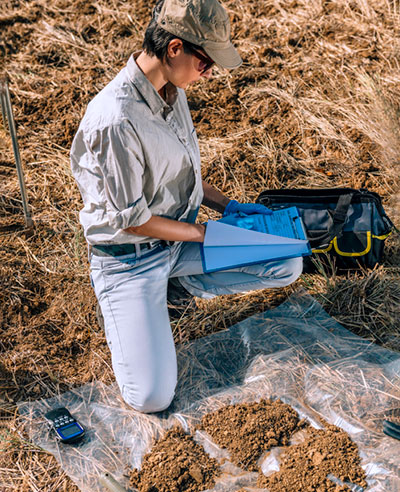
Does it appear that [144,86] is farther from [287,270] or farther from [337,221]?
[337,221]

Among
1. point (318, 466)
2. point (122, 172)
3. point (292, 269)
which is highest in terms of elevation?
point (122, 172)

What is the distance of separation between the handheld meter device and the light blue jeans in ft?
0.80

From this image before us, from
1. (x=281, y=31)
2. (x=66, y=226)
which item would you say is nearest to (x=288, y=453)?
(x=66, y=226)

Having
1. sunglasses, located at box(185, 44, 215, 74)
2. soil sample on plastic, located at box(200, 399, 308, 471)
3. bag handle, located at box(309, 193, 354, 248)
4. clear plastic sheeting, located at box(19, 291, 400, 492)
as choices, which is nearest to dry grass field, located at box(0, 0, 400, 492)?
clear plastic sheeting, located at box(19, 291, 400, 492)

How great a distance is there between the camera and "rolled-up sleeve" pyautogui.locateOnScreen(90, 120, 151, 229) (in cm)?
228

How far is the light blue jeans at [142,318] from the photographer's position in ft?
8.31

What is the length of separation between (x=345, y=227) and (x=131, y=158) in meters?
1.34

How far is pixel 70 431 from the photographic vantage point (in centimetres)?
244

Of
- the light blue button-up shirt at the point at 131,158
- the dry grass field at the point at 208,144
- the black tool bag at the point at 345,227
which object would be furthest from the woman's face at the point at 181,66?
the dry grass field at the point at 208,144

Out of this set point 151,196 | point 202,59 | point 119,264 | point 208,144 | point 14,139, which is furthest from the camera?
point 208,144

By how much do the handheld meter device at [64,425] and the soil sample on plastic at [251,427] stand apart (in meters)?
0.51

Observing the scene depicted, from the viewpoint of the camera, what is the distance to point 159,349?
8.48 feet

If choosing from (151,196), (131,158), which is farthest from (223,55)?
(151,196)

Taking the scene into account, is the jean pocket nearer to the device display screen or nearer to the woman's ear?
the device display screen
